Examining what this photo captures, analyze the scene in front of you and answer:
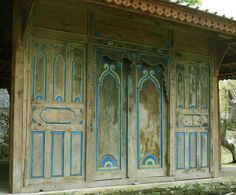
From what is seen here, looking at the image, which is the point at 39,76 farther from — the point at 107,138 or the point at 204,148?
the point at 204,148

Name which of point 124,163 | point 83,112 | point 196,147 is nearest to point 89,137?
point 83,112

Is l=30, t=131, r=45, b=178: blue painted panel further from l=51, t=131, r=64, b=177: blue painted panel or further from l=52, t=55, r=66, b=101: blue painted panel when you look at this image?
l=52, t=55, r=66, b=101: blue painted panel

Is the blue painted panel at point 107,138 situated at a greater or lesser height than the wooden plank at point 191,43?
lesser

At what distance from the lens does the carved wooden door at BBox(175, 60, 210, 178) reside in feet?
24.9

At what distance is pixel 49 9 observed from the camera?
614cm

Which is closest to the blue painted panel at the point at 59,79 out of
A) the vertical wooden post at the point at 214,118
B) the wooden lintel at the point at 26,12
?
the wooden lintel at the point at 26,12

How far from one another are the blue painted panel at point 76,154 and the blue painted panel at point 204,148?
2.77 meters

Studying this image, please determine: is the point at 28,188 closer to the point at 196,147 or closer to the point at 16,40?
the point at 16,40

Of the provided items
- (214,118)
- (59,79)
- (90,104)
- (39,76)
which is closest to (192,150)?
(214,118)

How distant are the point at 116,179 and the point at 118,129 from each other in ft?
2.79

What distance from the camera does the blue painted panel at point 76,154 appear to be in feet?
20.4

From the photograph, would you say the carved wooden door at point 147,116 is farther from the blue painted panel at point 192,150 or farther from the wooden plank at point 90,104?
the wooden plank at point 90,104

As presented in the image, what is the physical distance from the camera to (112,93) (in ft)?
22.3

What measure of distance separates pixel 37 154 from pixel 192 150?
10.7 ft
